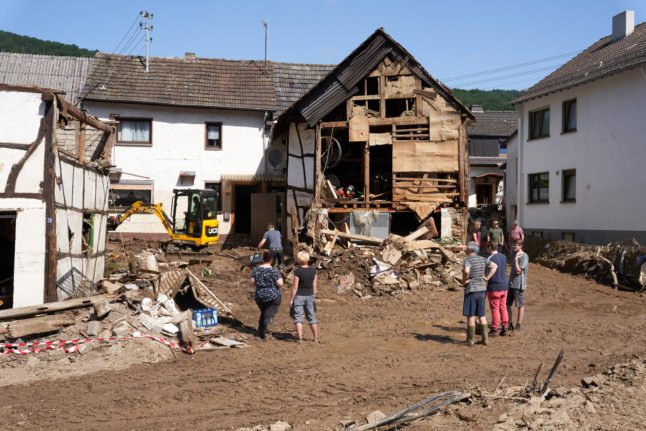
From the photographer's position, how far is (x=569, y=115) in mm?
25812

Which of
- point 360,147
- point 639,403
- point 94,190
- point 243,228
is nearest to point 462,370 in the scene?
point 639,403

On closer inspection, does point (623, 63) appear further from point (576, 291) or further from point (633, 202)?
point (576, 291)

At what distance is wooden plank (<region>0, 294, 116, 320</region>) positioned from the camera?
36.6 feet

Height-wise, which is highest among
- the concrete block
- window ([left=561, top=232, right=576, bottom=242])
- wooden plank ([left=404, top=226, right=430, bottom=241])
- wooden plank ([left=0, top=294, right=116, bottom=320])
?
wooden plank ([left=404, top=226, right=430, bottom=241])

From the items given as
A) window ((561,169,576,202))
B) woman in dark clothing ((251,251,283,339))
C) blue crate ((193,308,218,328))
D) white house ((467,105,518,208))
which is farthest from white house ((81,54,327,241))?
white house ((467,105,518,208))

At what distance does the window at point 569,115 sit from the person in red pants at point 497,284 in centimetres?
1594

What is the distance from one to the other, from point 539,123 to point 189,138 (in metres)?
15.2

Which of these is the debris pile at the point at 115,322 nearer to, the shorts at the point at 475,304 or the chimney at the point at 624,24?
Answer: the shorts at the point at 475,304

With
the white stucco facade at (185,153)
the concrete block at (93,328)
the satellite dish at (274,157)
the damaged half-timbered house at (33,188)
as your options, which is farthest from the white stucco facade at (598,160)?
the damaged half-timbered house at (33,188)

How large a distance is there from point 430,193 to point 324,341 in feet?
35.3

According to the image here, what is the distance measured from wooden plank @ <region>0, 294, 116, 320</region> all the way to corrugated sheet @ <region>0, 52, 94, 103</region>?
17.8 m

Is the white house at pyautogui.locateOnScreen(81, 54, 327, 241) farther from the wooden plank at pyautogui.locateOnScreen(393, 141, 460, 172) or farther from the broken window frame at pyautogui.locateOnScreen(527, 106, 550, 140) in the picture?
the broken window frame at pyautogui.locateOnScreen(527, 106, 550, 140)

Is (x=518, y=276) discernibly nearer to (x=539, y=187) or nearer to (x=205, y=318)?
(x=205, y=318)

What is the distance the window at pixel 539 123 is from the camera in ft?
89.4
